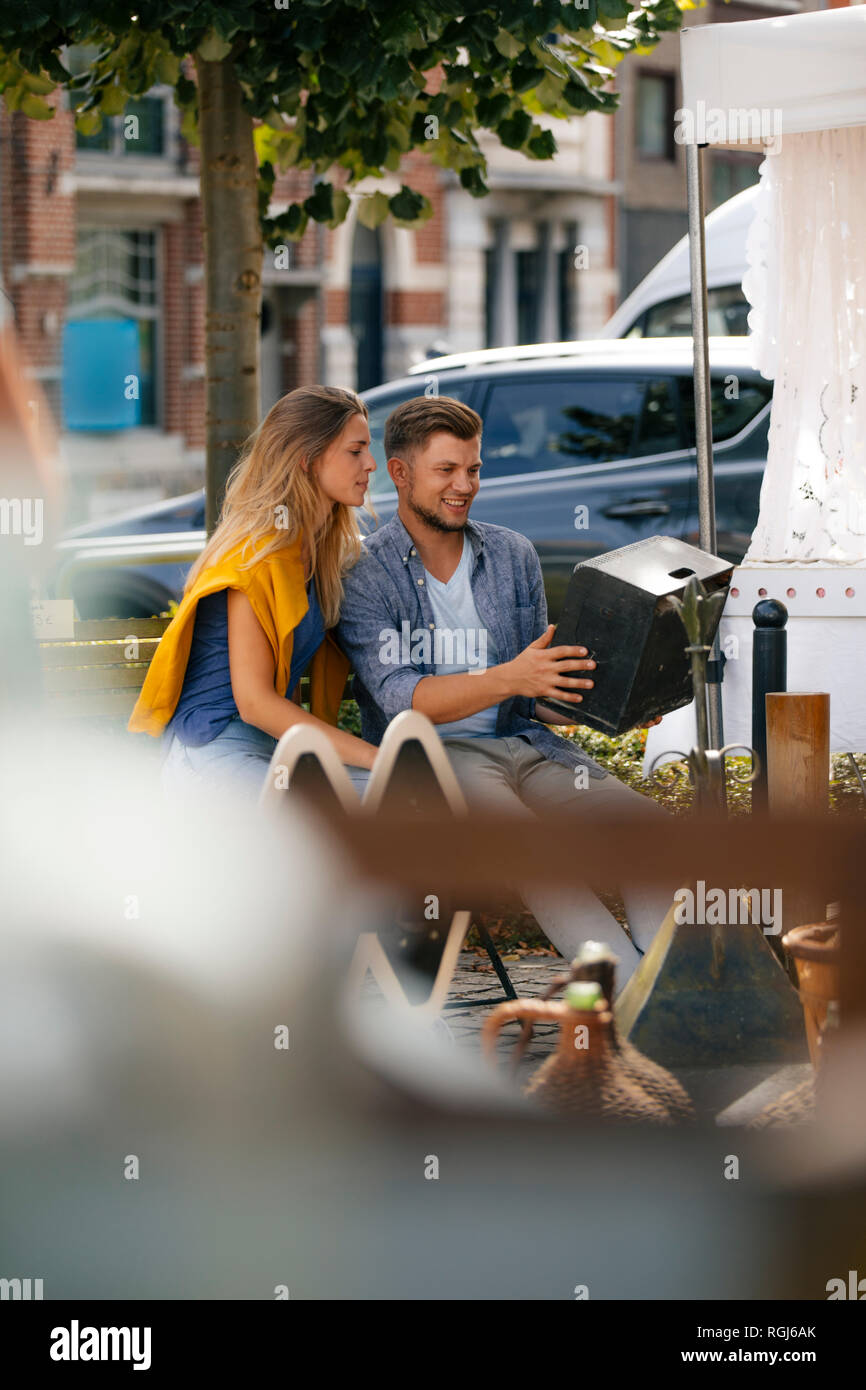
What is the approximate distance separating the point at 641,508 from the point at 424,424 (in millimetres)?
4352

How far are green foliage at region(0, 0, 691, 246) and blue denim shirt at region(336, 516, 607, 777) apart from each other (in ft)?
6.34

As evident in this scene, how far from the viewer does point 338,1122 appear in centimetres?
299

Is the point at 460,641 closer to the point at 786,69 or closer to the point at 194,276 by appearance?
the point at 786,69

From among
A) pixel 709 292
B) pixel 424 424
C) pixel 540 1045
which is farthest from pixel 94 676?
pixel 709 292

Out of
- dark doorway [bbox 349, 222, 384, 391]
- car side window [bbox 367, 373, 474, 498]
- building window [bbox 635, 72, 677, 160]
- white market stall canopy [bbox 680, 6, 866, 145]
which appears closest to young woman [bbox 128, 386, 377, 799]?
white market stall canopy [bbox 680, 6, 866, 145]

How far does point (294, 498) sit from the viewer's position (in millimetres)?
3990

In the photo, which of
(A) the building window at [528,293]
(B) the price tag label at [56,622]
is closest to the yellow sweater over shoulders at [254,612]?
(B) the price tag label at [56,622]

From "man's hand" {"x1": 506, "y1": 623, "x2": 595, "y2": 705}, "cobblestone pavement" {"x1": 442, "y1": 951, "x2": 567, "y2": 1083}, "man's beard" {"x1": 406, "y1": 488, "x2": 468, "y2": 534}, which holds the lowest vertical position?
"cobblestone pavement" {"x1": 442, "y1": 951, "x2": 567, "y2": 1083}

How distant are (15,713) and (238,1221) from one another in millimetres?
888

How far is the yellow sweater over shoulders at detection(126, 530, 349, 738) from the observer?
3.86m

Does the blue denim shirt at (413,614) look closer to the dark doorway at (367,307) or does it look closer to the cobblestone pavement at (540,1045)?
the cobblestone pavement at (540,1045)

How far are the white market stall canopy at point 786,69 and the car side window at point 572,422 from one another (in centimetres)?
336

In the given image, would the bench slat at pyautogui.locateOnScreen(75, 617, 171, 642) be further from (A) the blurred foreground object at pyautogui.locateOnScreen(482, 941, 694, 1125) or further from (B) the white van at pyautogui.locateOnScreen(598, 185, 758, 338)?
(B) the white van at pyautogui.locateOnScreen(598, 185, 758, 338)
